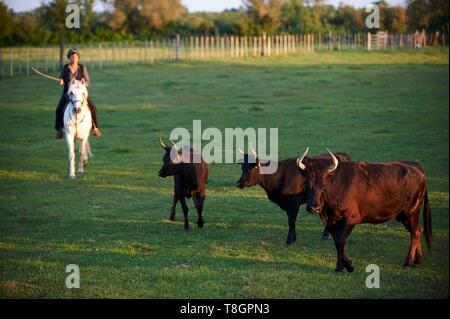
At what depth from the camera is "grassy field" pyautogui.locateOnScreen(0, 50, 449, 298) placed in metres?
9.02

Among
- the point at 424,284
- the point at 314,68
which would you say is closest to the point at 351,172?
the point at 424,284

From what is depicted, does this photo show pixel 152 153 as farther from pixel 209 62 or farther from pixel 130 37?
pixel 130 37

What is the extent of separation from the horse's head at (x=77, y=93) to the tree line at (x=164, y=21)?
1132 inches

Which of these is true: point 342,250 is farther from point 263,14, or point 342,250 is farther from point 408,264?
point 263,14

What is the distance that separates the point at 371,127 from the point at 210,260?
42.0 feet

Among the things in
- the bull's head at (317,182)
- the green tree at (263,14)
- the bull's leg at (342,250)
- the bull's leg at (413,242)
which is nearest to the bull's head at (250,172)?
the bull's head at (317,182)

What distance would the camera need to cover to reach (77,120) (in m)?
17.1

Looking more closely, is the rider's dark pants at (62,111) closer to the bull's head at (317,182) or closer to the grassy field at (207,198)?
the grassy field at (207,198)

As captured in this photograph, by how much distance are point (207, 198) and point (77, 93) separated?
14.6 feet

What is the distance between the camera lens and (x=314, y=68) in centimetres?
3809

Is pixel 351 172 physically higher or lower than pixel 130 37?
lower

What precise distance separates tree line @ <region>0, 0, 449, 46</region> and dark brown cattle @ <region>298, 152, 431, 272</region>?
35150 mm

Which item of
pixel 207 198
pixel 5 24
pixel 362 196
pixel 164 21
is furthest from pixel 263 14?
pixel 362 196
